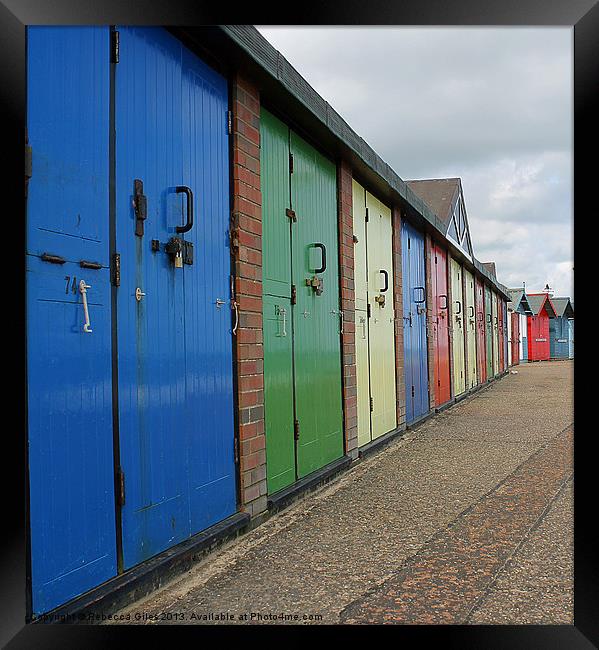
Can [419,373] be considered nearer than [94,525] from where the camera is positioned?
No

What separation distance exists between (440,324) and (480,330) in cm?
685

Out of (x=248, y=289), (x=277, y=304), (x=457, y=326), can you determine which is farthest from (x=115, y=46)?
(x=457, y=326)

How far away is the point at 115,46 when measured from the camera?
130 inches

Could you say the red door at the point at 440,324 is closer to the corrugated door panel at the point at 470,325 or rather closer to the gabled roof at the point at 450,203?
the corrugated door panel at the point at 470,325

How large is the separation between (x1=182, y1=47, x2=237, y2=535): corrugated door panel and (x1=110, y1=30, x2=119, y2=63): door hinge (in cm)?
69

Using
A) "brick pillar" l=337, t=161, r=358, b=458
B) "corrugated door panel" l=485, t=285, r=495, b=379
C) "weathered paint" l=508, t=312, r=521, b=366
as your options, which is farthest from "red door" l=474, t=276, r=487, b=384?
"weathered paint" l=508, t=312, r=521, b=366

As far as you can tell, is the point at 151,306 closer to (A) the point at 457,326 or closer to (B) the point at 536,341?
(A) the point at 457,326

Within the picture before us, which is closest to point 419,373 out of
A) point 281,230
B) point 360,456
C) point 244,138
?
point 360,456

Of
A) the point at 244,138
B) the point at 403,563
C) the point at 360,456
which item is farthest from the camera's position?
the point at 360,456

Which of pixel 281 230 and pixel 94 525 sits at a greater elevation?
pixel 281 230

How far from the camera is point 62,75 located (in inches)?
115
